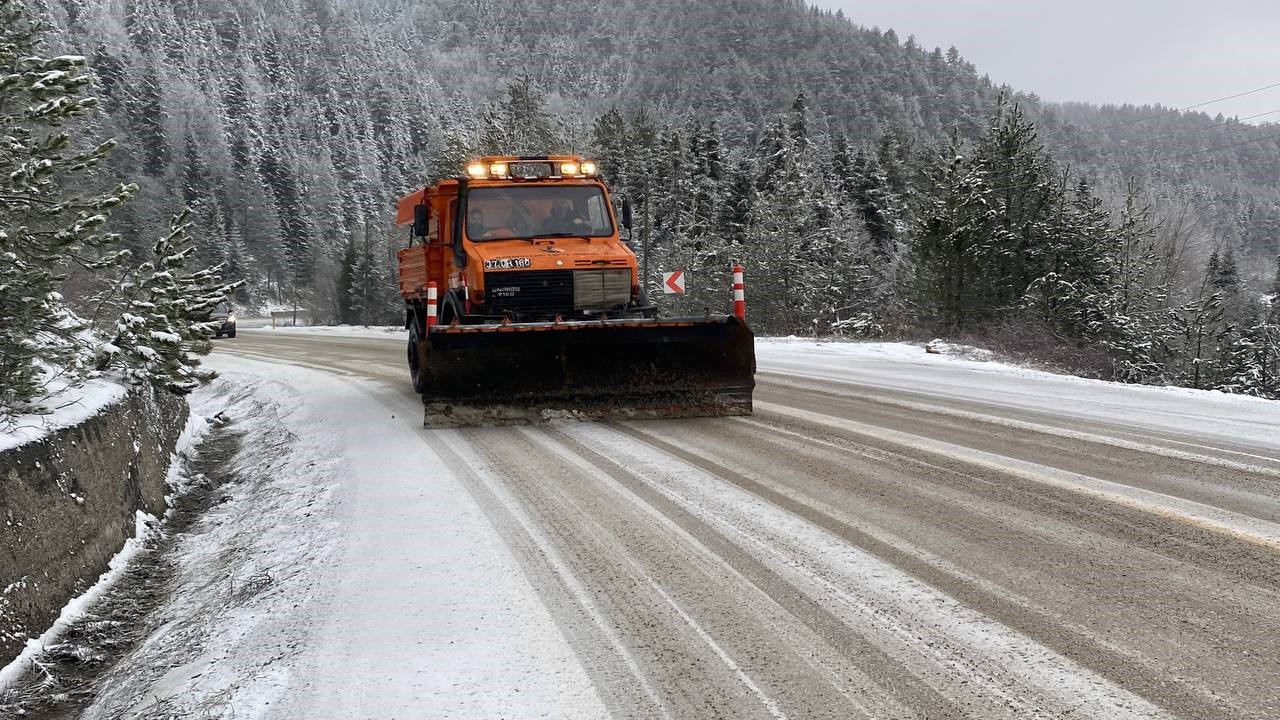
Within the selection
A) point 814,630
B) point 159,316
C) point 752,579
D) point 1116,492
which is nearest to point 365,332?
point 159,316

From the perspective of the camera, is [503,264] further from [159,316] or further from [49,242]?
[49,242]

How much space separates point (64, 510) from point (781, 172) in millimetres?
51344

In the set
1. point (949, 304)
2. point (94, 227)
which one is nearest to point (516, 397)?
point (94, 227)

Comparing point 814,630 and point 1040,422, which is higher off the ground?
point 1040,422

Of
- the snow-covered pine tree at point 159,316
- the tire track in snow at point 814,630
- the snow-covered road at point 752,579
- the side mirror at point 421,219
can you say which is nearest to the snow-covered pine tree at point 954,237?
the side mirror at point 421,219

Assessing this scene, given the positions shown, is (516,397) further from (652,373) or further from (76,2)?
(76,2)

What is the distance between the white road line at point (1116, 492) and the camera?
3752 mm

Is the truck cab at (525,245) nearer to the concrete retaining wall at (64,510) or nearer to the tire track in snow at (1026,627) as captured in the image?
the concrete retaining wall at (64,510)

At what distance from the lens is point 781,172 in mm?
52688

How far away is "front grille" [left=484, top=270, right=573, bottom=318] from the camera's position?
329 inches

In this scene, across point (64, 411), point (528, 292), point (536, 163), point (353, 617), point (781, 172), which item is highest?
point (781, 172)

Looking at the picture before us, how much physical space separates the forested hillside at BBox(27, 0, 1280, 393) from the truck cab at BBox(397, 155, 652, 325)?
373 cm

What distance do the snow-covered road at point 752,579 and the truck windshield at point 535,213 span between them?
10.2 feet

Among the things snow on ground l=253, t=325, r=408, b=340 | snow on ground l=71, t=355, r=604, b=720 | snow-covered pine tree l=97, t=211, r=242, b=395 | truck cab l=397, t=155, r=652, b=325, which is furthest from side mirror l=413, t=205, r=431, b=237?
snow on ground l=253, t=325, r=408, b=340
